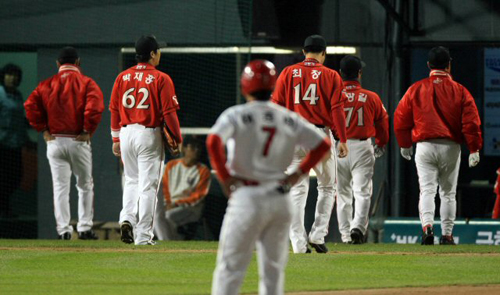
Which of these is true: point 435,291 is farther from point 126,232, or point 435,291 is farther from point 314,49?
point 126,232

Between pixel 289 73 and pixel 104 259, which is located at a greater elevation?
pixel 289 73

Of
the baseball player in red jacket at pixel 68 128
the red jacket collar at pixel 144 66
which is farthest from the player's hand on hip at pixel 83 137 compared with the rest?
the red jacket collar at pixel 144 66

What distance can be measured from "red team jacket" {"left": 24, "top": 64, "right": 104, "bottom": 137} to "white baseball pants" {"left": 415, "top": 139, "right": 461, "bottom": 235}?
4064 mm

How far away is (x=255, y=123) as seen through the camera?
625cm

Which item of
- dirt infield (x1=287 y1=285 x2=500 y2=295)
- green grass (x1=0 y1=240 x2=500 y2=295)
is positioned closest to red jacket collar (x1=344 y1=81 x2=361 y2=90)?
green grass (x1=0 y1=240 x2=500 y2=295)

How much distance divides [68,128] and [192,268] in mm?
4060

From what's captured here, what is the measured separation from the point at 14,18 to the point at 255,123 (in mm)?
12487

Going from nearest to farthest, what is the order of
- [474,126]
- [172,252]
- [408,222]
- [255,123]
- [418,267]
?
[255,123] < [418,267] < [172,252] < [474,126] < [408,222]

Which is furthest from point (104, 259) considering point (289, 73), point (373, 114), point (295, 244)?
point (373, 114)

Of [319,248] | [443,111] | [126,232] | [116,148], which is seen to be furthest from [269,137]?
[443,111]

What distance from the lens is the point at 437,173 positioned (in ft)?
41.6

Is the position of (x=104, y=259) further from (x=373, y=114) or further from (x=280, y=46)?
(x=280, y=46)

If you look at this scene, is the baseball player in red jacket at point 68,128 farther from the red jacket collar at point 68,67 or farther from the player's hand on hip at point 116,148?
the player's hand on hip at point 116,148

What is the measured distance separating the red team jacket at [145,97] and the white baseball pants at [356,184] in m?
2.46
